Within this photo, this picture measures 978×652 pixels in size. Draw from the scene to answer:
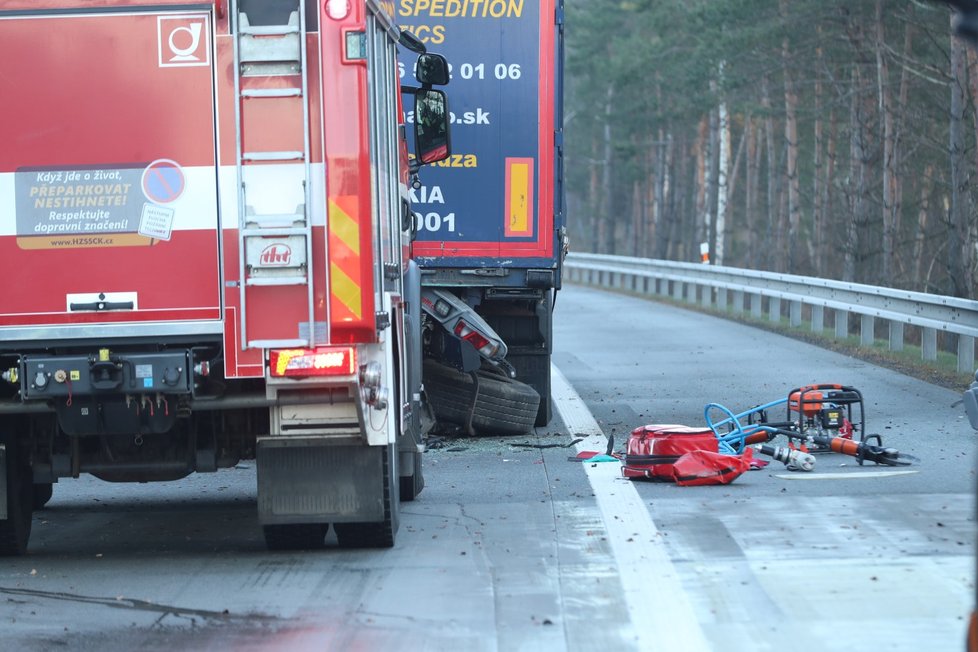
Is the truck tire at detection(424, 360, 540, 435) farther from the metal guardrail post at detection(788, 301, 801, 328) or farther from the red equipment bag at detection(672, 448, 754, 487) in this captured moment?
the metal guardrail post at detection(788, 301, 801, 328)

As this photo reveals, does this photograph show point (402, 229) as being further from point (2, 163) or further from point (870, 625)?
point (870, 625)

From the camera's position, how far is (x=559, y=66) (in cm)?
1274

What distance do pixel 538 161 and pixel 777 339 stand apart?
31.3 feet

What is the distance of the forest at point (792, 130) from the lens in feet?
105

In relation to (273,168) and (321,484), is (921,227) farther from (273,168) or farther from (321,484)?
(273,168)

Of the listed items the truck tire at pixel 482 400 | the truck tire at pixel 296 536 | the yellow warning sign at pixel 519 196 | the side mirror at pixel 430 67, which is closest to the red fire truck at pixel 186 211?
the truck tire at pixel 296 536

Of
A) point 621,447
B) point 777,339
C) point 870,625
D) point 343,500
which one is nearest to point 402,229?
point 343,500

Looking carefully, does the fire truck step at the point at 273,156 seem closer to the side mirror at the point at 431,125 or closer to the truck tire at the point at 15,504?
the truck tire at the point at 15,504

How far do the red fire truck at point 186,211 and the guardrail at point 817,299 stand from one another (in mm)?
9717

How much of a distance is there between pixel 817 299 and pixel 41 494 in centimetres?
1436

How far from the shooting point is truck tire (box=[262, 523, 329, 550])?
26.6 feet

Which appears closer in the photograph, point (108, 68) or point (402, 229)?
point (108, 68)

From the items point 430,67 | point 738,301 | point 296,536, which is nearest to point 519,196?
point 430,67

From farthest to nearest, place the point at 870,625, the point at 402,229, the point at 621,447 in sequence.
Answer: the point at 621,447, the point at 402,229, the point at 870,625
